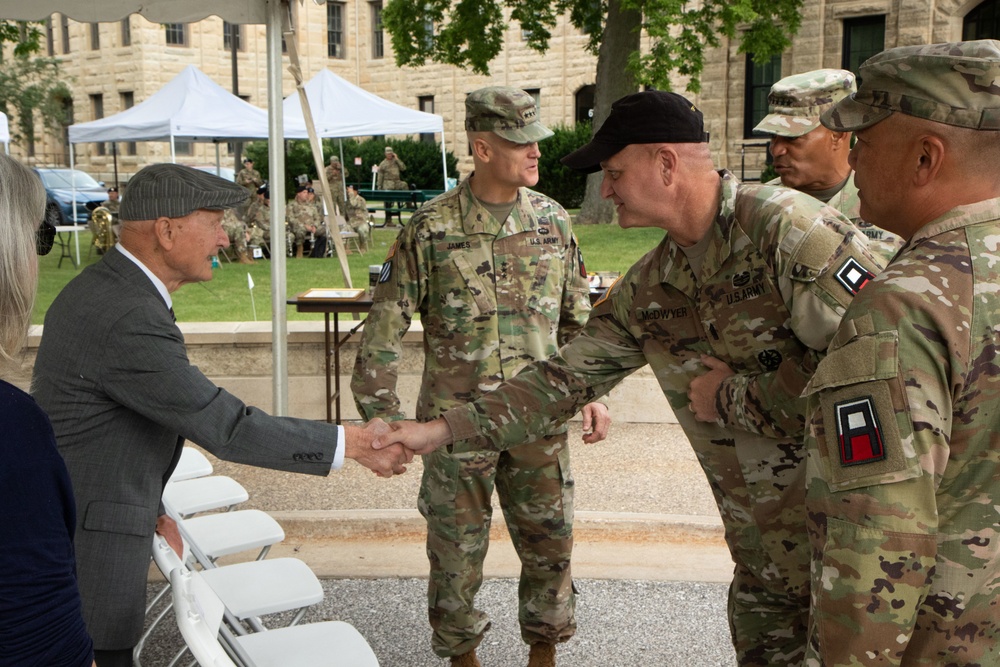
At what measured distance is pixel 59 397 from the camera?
278 centimetres

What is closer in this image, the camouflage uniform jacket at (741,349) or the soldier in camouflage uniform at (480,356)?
the camouflage uniform jacket at (741,349)

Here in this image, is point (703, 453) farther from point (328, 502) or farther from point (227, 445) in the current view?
point (328, 502)

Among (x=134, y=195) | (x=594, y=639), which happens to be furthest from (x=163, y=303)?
(x=594, y=639)

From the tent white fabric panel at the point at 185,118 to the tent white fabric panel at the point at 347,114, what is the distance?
970 mm

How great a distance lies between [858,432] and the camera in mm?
1727

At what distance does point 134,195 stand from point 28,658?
1562 mm

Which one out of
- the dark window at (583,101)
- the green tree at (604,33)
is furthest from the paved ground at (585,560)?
the dark window at (583,101)

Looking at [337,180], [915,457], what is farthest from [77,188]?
[915,457]

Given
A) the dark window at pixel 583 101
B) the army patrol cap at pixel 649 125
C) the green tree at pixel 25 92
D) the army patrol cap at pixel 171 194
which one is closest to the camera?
the army patrol cap at pixel 649 125

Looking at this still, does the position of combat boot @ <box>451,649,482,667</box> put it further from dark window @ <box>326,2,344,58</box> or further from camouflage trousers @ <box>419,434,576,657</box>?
dark window @ <box>326,2,344,58</box>

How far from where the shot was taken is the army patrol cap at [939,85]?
5.64ft

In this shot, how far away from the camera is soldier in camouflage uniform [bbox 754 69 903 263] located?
4.60m

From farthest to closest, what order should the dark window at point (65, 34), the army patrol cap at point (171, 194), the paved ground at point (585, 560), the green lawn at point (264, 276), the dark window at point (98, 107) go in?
the dark window at point (65, 34)
the dark window at point (98, 107)
the green lawn at point (264, 276)
the paved ground at point (585, 560)
the army patrol cap at point (171, 194)

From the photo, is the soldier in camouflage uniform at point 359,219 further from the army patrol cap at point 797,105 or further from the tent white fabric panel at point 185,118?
the army patrol cap at point 797,105
